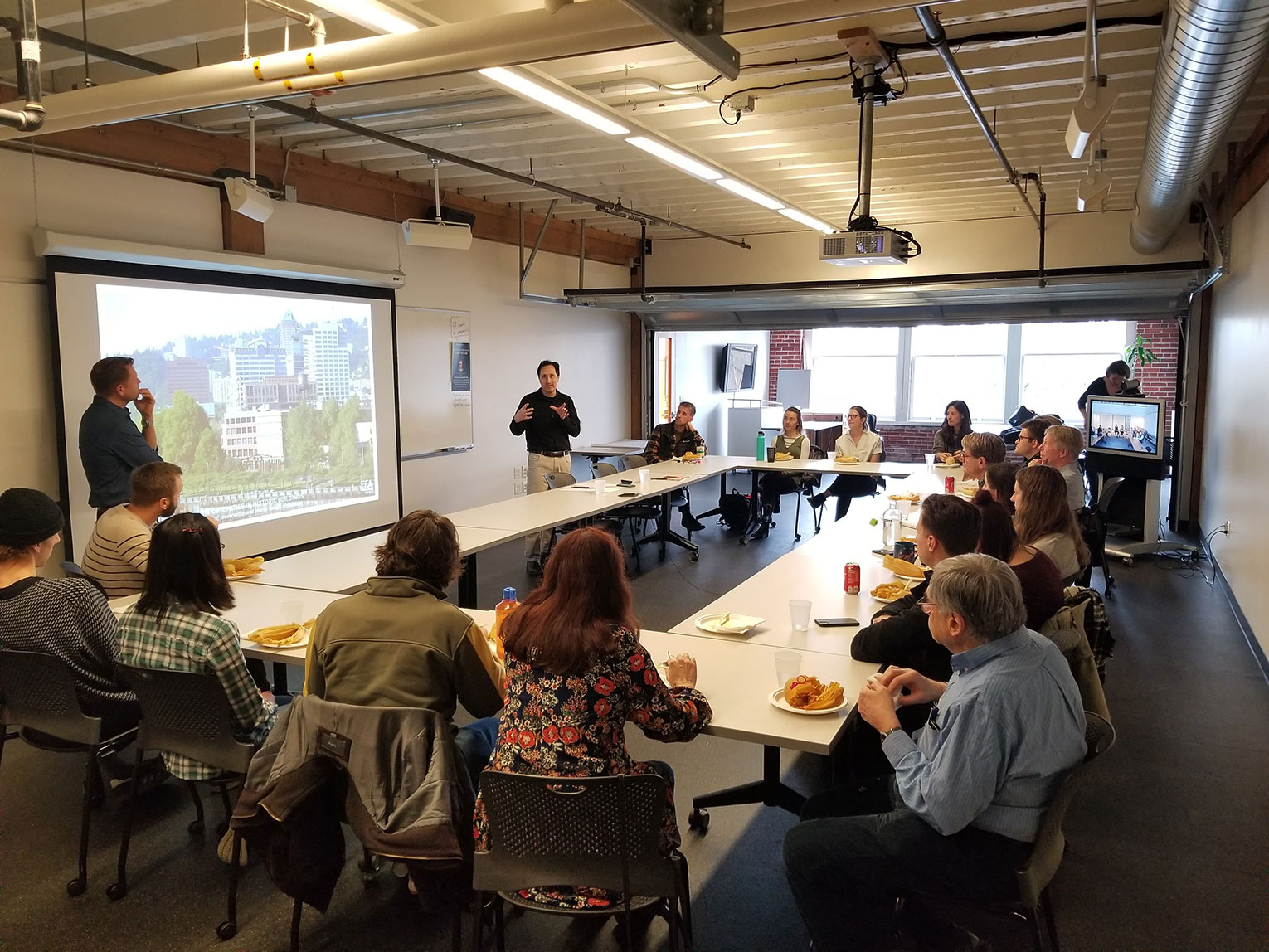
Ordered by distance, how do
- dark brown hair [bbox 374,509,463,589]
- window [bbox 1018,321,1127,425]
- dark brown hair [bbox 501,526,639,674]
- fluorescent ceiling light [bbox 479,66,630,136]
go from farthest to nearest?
window [bbox 1018,321,1127,425]
fluorescent ceiling light [bbox 479,66,630,136]
dark brown hair [bbox 374,509,463,589]
dark brown hair [bbox 501,526,639,674]

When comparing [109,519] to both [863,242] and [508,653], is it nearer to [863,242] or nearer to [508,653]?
[508,653]

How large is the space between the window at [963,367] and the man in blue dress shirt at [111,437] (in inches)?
395

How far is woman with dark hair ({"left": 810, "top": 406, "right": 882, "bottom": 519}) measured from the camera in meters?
8.16

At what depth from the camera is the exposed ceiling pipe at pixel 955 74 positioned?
374cm

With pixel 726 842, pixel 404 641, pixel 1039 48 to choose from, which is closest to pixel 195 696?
pixel 404 641

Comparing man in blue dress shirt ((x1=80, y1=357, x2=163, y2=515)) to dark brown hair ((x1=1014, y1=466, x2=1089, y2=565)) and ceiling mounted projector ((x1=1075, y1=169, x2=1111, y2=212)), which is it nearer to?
dark brown hair ((x1=1014, y1=466, x2=1089, y2=565))

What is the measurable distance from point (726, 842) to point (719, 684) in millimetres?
768

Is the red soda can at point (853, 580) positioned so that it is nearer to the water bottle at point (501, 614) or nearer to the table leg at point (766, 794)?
the table leg at point (766, 794)

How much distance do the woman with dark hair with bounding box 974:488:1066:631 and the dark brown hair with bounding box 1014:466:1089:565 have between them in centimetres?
81

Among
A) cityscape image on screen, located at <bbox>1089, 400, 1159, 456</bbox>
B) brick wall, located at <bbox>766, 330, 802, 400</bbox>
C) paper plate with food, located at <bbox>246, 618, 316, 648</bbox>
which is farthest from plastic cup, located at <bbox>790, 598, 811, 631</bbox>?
brick wall, located at <bbox>766, 330, 802, 400</bbox>

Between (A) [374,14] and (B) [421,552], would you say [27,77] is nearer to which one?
(A) [374,14]

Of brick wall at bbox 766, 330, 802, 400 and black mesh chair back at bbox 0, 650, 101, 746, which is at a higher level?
brick wall at bbox 766, 330, 802, 400

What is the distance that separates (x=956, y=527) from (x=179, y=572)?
2.38 metres

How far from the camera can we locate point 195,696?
8.21 ft
